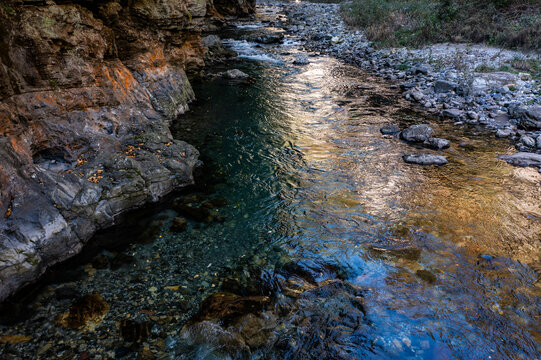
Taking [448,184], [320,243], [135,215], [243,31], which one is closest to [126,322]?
[135,215]

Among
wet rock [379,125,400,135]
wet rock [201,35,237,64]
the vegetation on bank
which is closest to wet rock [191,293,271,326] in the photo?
wet rock [379,125,400,135]

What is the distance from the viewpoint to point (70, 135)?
20.1 feet

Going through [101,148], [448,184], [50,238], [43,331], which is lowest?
[448,184]

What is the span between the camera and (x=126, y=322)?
4027mm

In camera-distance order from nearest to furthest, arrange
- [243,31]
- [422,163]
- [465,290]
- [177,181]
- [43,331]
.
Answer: [43,331] < [465,290] < [177,181] < [422,163] < [243,31]

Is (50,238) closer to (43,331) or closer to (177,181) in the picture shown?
(43,331)

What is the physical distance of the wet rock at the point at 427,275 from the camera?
482cm

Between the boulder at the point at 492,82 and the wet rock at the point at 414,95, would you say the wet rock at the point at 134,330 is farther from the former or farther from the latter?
the boulder at the point at 492,82

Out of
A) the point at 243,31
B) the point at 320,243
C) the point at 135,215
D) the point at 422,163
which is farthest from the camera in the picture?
the point at 243,31

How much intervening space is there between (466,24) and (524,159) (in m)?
12.7

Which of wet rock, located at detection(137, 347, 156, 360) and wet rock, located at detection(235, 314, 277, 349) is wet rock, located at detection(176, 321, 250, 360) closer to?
wet rock, located at detection(235, 314, 277, 349)

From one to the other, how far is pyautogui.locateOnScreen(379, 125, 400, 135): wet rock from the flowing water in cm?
68

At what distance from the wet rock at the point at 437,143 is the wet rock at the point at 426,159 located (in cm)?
68

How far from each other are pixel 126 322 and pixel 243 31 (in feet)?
84.1
